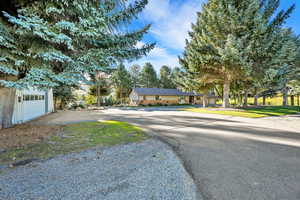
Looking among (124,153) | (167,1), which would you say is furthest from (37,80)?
(167,1)

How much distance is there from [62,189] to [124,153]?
1.72 meters

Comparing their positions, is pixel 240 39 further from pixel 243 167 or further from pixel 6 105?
pixel 6 105

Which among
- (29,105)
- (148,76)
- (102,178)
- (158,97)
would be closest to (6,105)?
(29,105)

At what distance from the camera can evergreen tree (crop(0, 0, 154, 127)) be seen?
4.07 meters

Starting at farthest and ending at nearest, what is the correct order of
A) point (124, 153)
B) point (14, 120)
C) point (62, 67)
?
point (14, 120) < point (62, 67) < point (124, 153)

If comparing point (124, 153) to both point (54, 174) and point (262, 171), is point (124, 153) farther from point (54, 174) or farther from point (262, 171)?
point (262, 171)

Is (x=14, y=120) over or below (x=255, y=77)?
below

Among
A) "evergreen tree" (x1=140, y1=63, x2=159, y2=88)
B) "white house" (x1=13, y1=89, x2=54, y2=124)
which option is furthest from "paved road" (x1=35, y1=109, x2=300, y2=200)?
"evergreen tree" (x1=140, y1=63, x2=159, y2=88)

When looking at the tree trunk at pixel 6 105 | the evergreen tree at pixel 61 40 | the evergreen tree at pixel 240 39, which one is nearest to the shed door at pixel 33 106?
the tree trunk at pixel 6 105

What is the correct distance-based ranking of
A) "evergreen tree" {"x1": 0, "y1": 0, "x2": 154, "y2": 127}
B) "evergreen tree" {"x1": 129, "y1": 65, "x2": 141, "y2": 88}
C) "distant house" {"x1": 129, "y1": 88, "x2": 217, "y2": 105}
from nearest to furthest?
A: "evergreen tree" {"x1": 0, "y1": 0, "x2": 154, "y2": 127} < "distant house" {"x1": 129, "y1": 88, "x2": 217, "y2": 105} < "evergreen tree" {"x1": 129, "y1": 65, "x2": 141, "y2": 88}

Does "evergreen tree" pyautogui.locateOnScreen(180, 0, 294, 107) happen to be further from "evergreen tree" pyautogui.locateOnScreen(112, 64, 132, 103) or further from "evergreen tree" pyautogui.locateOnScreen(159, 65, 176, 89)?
"evergreen tree" pyautogui.locateOnScreen(159, 65, 176, 89)

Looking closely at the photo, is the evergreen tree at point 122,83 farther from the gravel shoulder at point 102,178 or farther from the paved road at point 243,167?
the gravel shoulder at point 102,178

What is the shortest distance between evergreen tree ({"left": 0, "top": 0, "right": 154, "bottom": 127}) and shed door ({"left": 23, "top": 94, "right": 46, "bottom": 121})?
3712mm

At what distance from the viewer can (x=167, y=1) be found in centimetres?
896
